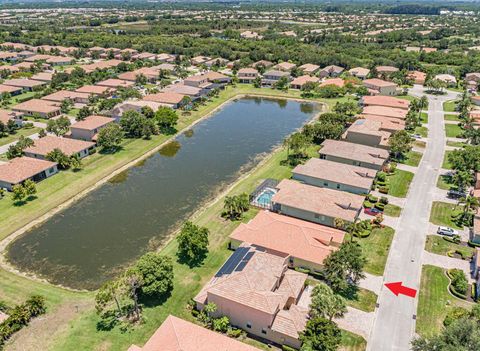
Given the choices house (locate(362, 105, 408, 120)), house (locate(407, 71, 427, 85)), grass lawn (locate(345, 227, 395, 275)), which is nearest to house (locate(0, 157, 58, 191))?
grass lawn (locate(345, 227, 395, 275))

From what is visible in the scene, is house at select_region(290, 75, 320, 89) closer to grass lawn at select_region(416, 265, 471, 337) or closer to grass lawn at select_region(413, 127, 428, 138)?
grass lawn at select_region(413, 127, 428, 138)

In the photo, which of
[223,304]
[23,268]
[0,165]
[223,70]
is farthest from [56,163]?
[223,70]

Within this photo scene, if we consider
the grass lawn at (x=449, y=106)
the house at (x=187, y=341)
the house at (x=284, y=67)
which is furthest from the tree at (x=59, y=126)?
the grass lawn at (x=449, y=106)

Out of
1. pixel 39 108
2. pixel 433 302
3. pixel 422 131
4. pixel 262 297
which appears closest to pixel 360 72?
pixel 422 131

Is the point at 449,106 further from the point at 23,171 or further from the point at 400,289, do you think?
the point at 23,171

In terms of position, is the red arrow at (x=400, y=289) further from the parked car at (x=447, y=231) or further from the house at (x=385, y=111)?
the house at (x=385, y=111)

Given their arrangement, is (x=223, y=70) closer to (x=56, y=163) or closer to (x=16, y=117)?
(x=16, y=117)

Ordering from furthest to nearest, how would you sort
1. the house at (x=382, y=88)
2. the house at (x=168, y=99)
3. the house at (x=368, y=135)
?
1. the house at (x=382, y=88)
2. the house at (x=168, y=99)
3. the house at (x=368, y=135)
